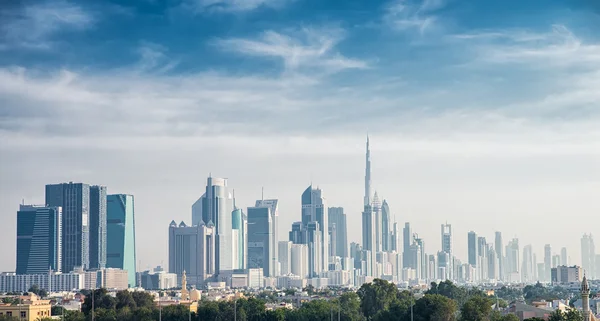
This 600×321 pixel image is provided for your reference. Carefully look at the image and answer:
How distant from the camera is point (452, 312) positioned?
66.2 meters

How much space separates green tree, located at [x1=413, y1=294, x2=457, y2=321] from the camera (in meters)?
65.6

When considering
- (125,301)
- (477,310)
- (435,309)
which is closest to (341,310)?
(435,309)

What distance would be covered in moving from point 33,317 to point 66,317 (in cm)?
429

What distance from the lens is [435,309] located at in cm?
6644

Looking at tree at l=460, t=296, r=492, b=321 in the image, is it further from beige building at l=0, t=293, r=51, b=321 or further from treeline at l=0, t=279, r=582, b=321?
beige building at l=0, t=293, r=51, b=321

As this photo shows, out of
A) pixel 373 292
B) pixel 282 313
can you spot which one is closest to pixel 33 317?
pixel 282 313

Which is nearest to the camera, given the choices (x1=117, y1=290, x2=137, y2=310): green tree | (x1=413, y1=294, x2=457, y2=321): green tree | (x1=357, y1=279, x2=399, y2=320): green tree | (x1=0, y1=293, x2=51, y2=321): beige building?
(x1=413, y1=294, x2=457, y2=321): green tree

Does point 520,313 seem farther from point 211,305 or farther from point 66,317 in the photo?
point 66,317

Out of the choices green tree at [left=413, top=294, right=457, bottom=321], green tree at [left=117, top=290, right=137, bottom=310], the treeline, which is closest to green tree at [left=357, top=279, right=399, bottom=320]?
the treeline

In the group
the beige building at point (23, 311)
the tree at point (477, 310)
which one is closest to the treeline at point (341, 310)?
the tree at point (477, 310)

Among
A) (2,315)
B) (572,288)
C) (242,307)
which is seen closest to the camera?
(2,315)

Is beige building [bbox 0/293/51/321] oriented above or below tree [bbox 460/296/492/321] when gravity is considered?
below

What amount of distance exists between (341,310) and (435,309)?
14.6m

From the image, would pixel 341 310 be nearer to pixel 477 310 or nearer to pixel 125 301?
pixel 477 310
